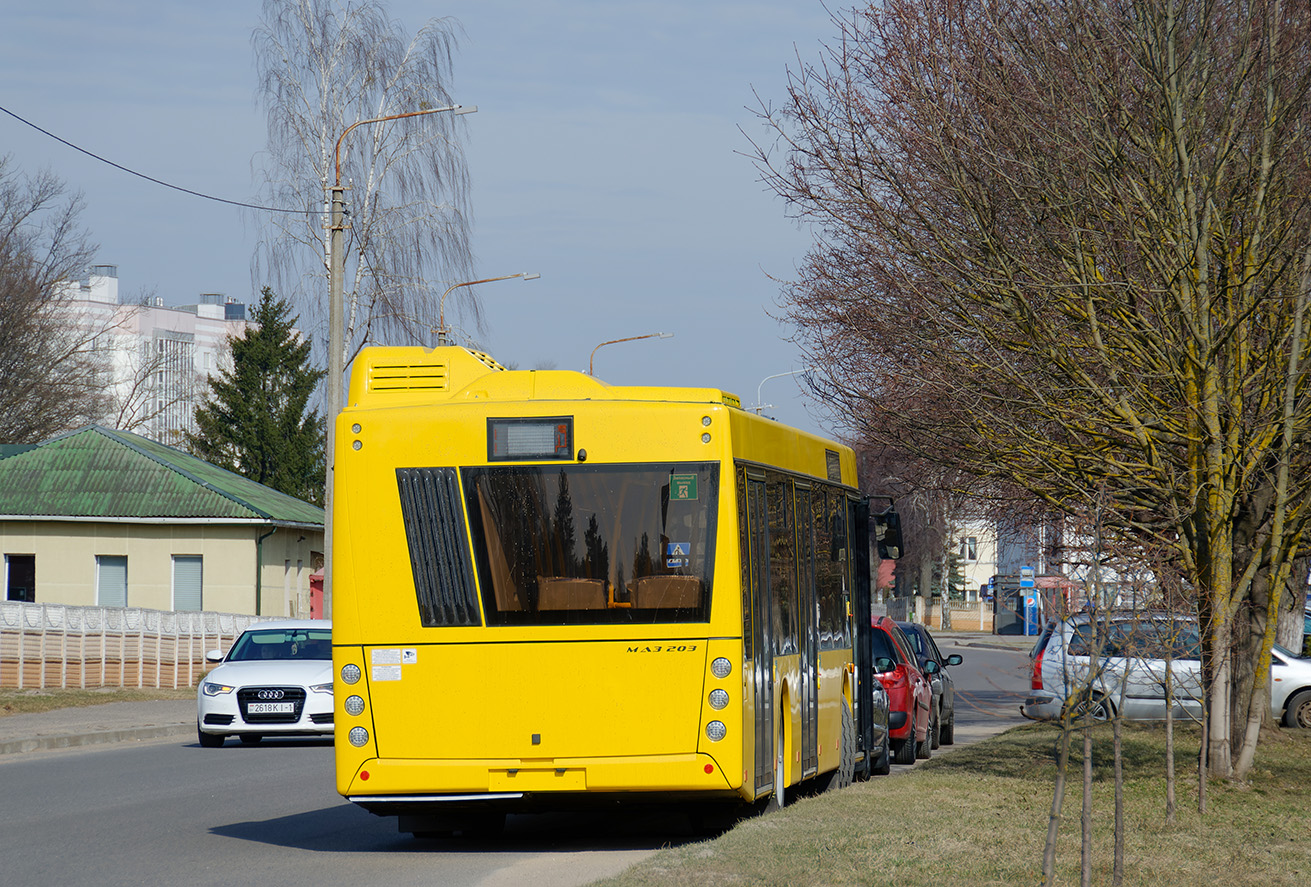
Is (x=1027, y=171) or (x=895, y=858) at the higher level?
(x=1027, y=171)

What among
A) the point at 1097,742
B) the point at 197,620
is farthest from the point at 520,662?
the point at 197,620

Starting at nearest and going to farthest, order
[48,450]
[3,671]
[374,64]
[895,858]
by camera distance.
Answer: [895,858], [3,671], [374,64], [48,450]

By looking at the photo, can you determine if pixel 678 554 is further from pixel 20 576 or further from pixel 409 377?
pixel 20 576

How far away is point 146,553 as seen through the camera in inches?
1623

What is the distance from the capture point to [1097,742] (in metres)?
19.5

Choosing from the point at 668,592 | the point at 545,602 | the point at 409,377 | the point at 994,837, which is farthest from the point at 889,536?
the point at 409,377

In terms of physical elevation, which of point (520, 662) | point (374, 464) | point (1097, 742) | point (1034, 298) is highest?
point (1034, 298)

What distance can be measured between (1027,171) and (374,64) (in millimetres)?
29894

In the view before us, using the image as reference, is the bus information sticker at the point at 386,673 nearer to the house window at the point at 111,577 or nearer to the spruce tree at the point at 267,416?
the house window at the point at 111,577

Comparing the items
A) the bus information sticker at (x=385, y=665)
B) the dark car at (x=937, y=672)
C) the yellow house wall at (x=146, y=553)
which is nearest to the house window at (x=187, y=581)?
the yellow house wall at (x=146, y=553)

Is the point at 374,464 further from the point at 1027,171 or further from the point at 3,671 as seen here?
the point at 3,671

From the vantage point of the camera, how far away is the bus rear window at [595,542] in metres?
10.6

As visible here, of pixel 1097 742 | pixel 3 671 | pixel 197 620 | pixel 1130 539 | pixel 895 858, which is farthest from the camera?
pixel 197 620

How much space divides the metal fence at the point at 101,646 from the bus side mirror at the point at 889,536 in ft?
60.1
